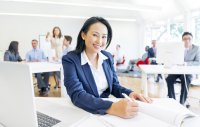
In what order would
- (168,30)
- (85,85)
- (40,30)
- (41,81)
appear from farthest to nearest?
(40,30) < (168,30) < (41,81) < (85,85)

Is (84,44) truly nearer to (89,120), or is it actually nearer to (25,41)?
(89,120)

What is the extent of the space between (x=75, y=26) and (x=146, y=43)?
3.20 m

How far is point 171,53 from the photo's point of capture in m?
3.20

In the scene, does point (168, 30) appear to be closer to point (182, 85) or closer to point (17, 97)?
point (182, 85)

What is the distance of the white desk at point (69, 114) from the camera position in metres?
0.91

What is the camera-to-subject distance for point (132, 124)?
→ 89 cm

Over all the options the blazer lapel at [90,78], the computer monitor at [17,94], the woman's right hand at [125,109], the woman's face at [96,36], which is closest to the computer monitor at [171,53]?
the woman's face at [96,36]

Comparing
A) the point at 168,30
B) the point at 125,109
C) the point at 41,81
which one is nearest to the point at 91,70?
the point at 125,109

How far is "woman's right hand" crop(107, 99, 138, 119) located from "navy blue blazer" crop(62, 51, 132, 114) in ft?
0.11

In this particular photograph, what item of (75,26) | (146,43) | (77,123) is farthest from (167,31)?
(77,123)

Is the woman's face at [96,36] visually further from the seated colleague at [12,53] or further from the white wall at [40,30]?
the white wall at [40,30]

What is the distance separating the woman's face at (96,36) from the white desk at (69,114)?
0.36 metres

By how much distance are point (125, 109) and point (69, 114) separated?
10.3 inches

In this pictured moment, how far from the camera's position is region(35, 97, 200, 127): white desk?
35.9 inches
